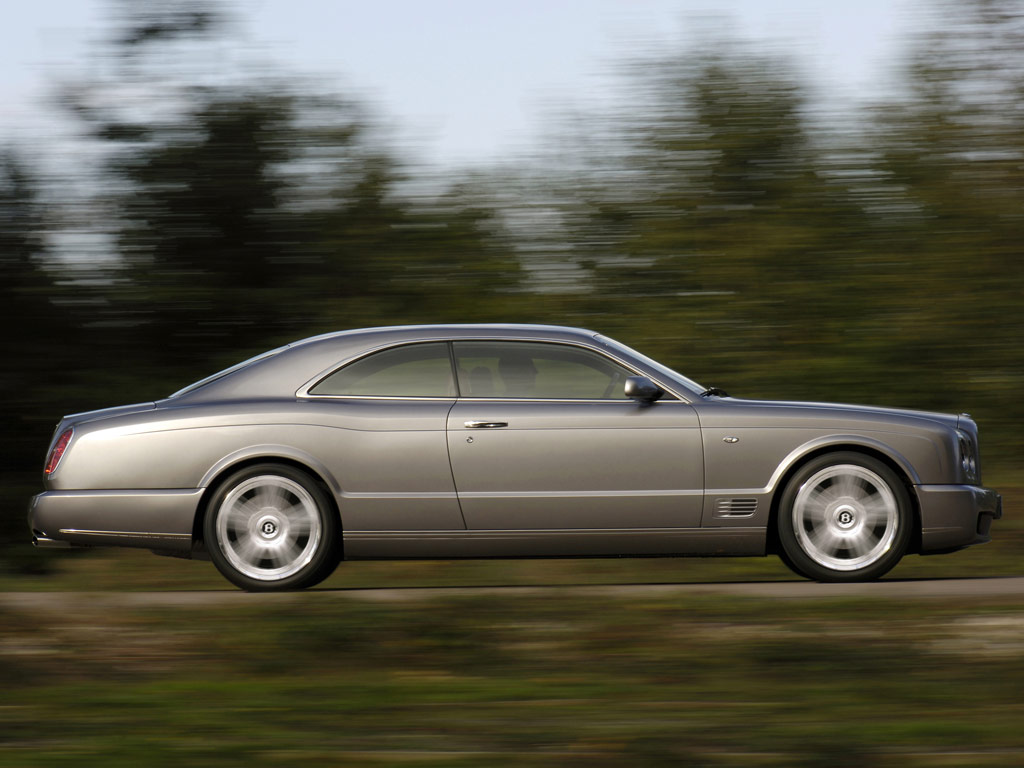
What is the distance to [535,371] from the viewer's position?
308 inches

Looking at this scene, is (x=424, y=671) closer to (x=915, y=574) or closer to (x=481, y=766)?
(x=481, y=766)

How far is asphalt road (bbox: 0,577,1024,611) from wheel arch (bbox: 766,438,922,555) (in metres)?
0.29

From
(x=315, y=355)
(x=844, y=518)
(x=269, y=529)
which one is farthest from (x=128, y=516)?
(x=844, y=518)

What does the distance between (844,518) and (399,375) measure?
2.60 m

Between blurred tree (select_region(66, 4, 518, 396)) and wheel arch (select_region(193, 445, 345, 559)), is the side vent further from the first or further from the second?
blurred tree (select_region(66, 4, 518, 396))

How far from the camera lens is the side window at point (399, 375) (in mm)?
7770

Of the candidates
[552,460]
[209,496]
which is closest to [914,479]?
[552,460]

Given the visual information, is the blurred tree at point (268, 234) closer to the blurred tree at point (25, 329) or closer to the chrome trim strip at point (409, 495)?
the blurred tree at point (25, 329)

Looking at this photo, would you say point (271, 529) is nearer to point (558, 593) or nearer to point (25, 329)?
point (558, 593)

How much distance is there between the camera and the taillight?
7.73 metres

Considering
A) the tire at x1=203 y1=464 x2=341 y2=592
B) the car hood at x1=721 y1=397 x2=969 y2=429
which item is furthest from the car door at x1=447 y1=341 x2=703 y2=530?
the tire at x1=203 y1=464 x2=341 y2=592

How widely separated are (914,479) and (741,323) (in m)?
6.40

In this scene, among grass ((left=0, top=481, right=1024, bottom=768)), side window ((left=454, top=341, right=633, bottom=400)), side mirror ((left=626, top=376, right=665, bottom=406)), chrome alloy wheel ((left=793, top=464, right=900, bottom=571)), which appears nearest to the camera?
grass ((left=0, top=481, right=1024, bottom=768))

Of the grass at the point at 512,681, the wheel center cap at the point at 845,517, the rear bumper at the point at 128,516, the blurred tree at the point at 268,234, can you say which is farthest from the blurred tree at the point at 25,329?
the wheel center cap at the point at 845,517
